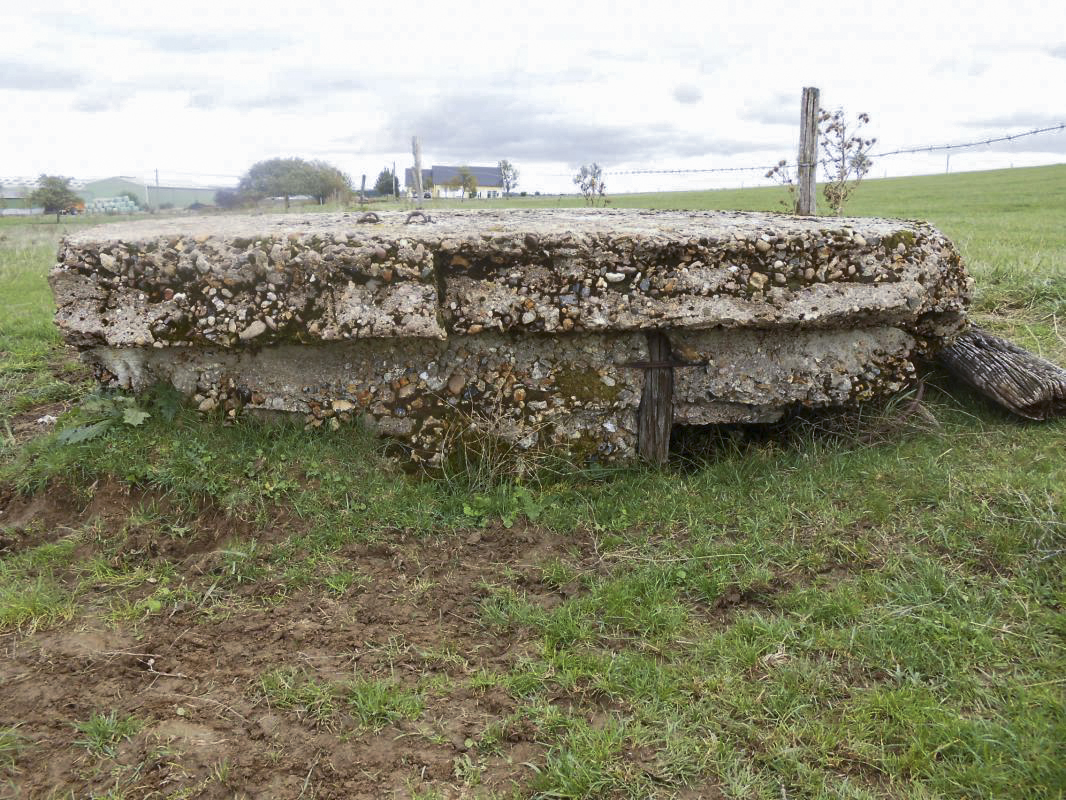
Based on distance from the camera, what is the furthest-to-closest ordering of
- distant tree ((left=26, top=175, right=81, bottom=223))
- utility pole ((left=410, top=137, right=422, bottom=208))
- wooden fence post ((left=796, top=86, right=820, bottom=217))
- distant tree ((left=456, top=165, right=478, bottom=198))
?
1. distant tree ((left=26, top=175, right=81, bottom=223))
2. distant tree ((left=456, top=165, right=478, bottom=198))
3. utility pole ((left=410, top=137, right=422, bottom=208))
4. wooden fence post ((left=796, top=86, right=820, bottom=217))

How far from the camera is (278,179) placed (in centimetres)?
2472

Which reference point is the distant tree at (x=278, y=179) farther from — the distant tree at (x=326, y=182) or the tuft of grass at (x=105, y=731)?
the tuft of grass at (x=105, y=731)

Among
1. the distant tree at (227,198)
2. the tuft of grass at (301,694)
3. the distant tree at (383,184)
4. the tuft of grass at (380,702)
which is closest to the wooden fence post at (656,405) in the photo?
the tuft of grass at (380,702)

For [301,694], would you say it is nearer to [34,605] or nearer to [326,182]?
[34,605]

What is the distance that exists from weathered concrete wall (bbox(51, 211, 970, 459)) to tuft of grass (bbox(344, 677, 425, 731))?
1.65 meters

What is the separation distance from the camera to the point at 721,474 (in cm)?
429

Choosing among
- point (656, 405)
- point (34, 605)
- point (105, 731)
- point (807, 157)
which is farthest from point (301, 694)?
point (807, 157)

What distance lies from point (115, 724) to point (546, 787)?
138cm

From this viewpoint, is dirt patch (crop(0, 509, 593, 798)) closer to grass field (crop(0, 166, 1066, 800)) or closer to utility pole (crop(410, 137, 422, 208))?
grass field (crop(0, 166, 1066, 800))

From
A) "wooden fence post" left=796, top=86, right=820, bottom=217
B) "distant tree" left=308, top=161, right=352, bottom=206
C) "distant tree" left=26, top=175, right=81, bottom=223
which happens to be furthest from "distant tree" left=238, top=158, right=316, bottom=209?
"wooden fence post" left=796, top=86, right=820, bottom=217

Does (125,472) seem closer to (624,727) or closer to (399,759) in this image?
(399,759)

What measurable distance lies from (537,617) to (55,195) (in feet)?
103

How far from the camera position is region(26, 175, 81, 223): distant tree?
2806cm

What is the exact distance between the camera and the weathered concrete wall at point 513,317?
3912 mm
